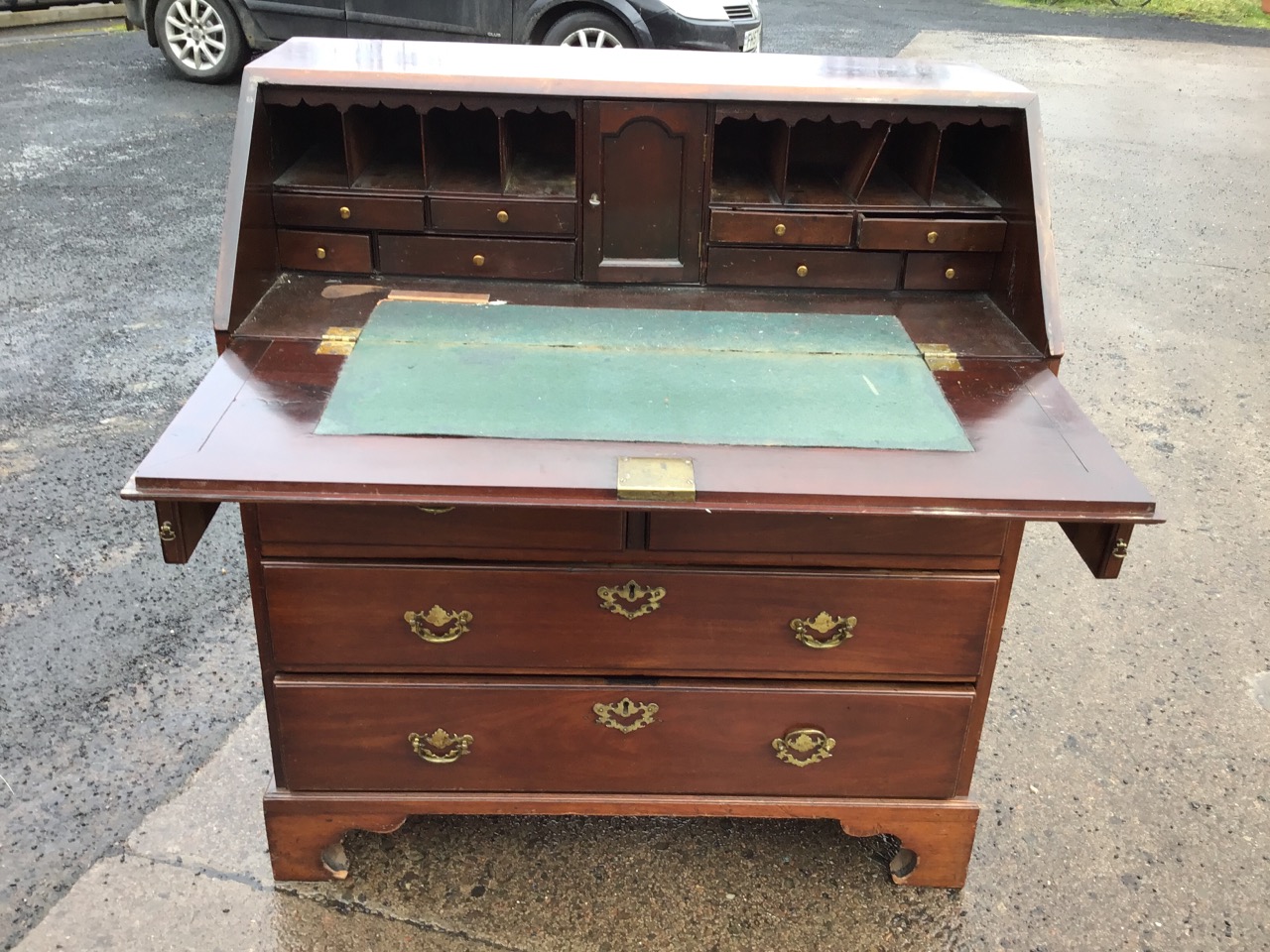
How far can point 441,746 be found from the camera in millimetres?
2078

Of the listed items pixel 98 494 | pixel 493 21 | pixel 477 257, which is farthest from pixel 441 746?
pixel 493 21

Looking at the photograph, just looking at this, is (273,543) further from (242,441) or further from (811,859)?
(811,859)

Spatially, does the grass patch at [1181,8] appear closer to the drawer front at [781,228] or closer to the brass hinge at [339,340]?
the drawer front at [781,228]

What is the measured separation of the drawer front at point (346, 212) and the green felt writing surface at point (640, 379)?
21 cm

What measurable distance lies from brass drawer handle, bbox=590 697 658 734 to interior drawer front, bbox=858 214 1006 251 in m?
1.11

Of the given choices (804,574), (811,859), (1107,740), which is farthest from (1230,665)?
(804,574)

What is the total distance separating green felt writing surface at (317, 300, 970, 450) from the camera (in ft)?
5.80

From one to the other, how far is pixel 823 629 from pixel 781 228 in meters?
0.90

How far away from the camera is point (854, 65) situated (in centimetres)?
249

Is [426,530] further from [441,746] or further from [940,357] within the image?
[940,357]

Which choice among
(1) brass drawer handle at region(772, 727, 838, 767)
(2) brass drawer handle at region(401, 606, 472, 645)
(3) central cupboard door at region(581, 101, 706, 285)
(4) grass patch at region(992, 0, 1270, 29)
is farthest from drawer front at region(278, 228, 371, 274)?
(4) grass patch at region(992, 0, 1270, 29)

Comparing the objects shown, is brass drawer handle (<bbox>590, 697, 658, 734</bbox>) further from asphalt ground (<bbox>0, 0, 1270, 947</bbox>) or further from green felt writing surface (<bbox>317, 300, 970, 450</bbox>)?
asphalt ground (<bbox>0, 0, 1270, 947</bbox>)

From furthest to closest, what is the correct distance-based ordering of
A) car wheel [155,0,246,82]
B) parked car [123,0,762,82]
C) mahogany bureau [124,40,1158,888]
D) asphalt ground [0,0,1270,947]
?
1. car wheel [155,0,246,82]
2. parked car [123,0,762,82]
3. asphalt ground [0,0,1270,947]
4. mahogany bureau [124,40,1158,888]

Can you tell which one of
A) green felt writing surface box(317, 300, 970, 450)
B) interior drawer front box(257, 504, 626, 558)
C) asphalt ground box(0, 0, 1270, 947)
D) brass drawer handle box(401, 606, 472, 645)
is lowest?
asphalt ground box(0, 0, 1270, 947)
